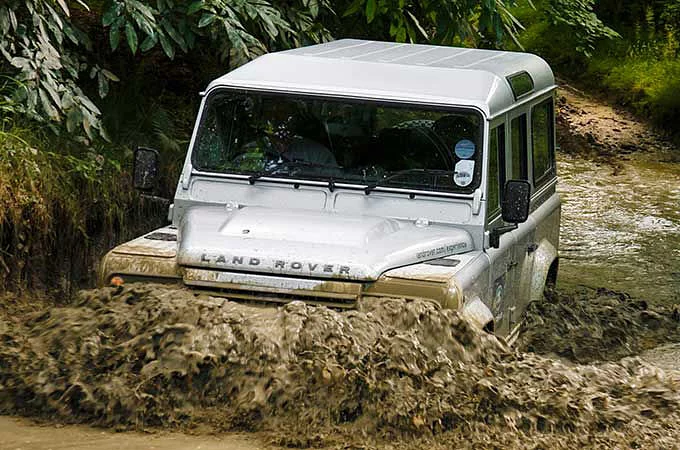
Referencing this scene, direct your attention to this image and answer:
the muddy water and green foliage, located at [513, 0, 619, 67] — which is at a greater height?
green foliage, located at [513, 0, 619, 67]

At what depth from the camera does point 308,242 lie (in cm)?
583

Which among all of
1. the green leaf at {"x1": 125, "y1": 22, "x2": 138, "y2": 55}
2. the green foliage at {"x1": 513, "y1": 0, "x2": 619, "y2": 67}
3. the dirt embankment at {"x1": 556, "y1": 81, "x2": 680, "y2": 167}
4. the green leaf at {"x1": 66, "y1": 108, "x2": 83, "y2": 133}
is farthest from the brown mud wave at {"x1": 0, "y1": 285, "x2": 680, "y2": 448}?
the green foliage at {"x1": 513, "y1": 0, "x2": 619, "y2": 67}

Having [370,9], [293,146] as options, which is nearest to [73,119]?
[293,146]

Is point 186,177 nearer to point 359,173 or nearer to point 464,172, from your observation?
point 359,173

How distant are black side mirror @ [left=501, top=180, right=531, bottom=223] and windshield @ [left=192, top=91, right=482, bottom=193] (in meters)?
0.18

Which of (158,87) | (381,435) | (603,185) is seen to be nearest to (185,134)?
(158,87)

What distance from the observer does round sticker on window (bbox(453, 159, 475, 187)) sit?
641 cm

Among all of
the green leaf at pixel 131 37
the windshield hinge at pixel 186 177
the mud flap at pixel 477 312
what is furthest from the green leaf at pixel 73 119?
the mud flap at pixel 477 312

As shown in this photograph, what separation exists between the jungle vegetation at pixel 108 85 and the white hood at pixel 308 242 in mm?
1861

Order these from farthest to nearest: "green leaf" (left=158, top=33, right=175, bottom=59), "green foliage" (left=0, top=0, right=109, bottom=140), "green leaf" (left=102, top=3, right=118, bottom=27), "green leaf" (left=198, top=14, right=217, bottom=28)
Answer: "green leaf" (left=158, top=33, right=175, bottom=59), "green leaf" (left=198, top=14, right=217, bottom=28), "green leaf" (left=102, top=3, right=118, bottom=27), "green foliage" (left=0, top=0, right=109, bottom=140)

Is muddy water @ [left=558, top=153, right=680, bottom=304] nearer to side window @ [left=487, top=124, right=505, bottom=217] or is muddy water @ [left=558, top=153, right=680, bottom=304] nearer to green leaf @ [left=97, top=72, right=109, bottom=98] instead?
side window @ [left=487, top=124, right=505, bottom=217]

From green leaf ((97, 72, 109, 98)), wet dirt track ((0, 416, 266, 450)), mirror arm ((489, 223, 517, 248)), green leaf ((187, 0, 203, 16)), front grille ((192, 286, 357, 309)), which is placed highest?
green leaf ((187, 0, 203, 16))

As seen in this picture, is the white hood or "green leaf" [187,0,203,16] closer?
the white hood

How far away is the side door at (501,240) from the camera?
253 inches
